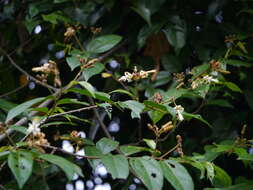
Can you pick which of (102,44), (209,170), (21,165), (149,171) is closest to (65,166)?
(21,165)

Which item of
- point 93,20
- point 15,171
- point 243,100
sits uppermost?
point 15,171

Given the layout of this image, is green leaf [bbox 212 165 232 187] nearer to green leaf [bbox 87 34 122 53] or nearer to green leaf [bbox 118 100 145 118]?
green leaf [bbox 118 100 145 118]

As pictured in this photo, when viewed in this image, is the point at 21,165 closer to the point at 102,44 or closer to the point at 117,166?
the point at 117,166

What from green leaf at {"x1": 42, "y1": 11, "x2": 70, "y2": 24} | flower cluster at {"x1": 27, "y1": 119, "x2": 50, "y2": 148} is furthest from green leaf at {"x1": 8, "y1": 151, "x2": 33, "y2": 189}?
green leaf at {"x1": 42, "y1": 11, "x2": 70, "y2": 24}

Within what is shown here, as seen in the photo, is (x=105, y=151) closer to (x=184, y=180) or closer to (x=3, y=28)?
(x=184, y=180)

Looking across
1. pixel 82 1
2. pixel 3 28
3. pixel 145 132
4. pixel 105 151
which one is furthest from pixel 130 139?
pixel 105 151

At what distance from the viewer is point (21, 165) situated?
731 mm

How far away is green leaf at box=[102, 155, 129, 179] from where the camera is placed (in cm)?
A: 82

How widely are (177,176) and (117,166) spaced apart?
0.12 meters

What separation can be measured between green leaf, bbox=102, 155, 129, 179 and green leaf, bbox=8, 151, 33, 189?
148 mm

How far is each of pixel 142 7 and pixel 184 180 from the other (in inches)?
26.6

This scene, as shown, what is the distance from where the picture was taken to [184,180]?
88cm

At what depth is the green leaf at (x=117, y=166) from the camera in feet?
2.68

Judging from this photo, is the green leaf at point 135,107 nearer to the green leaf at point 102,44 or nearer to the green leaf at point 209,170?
the green leaf at point 209,170
